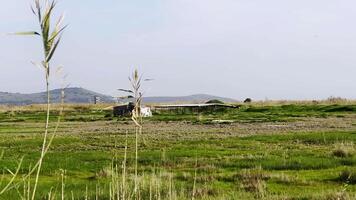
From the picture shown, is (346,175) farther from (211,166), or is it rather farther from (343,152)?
(343,152)

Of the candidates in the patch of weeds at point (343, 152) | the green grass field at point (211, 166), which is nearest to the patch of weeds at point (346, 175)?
the green grass field at point (211, 166)

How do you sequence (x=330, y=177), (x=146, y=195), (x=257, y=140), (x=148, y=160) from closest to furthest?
1. (x=146, y=195)
2. (x=330, y=177)
3. (x=148, y=160)
4. (x=257, y=140)

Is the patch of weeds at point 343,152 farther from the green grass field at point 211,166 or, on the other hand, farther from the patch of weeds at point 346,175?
the patch of weeds at point 346,175

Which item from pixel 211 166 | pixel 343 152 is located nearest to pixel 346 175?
pixel 211 166

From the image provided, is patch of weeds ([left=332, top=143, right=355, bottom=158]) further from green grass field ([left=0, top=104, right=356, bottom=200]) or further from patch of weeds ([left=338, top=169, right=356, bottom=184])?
patch of weeds ([left=338, top=169, right=356, bottom=184])

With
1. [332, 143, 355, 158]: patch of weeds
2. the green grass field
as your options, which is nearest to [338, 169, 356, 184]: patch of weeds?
the green grass field

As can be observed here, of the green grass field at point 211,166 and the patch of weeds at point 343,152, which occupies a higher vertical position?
the patch of weeds at point 343,152

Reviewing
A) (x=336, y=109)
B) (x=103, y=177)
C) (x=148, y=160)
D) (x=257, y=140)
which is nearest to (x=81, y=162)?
(x=148, y=160)

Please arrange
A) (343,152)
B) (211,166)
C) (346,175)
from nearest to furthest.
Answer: (346,175)
(211,166)
(343,152)

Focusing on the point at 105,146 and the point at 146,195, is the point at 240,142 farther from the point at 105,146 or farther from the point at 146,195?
Result: the point at 146,195

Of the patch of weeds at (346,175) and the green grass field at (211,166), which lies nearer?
the green grass field at (211,166)

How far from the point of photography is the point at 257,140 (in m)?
26.5

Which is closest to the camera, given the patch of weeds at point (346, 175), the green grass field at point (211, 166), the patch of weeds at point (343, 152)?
the green grass field at point (211, 166)

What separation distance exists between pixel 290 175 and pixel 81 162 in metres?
7.28
